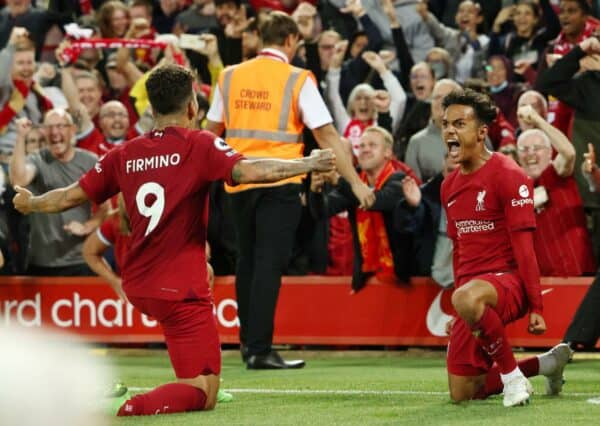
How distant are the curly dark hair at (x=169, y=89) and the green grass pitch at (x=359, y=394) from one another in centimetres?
173

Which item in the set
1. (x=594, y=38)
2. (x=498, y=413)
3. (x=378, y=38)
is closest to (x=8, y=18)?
(x=378, y=38)

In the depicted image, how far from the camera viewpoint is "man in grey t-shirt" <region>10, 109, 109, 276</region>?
1350 centimetres

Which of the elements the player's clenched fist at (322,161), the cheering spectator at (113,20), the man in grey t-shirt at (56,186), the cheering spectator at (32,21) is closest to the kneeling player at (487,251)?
the player's clenched fist at (322,161)

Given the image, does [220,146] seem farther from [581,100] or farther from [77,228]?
[77,228]

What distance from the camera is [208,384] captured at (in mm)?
8148

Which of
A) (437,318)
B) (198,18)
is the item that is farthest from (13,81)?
(437,318)

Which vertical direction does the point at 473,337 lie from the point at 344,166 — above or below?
below

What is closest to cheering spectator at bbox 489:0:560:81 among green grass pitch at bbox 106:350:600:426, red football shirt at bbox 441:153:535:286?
green grass pitch at bbox 106:350:600:426

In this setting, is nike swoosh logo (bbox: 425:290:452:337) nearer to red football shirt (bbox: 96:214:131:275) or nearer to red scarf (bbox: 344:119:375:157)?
red scarf (bbox: 344:119:375:157)

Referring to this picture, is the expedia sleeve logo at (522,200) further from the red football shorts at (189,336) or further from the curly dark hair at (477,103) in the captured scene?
the red football shorts at (189,336)

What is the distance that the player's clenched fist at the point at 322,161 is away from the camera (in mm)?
7574

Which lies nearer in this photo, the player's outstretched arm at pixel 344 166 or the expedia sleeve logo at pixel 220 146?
the expedia sleeve logo at pixel 220 146

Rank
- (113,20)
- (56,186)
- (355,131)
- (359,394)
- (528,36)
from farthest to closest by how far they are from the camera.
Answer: (113,20), (528,36), (355,131), (56,186), (359,394)

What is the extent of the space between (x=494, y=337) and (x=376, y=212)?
457cm
